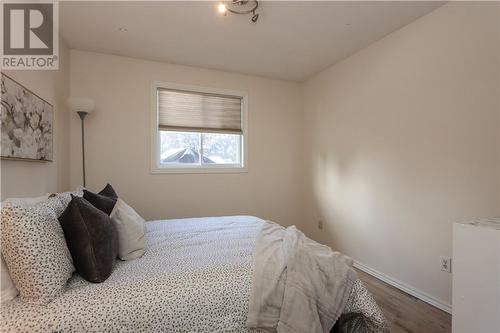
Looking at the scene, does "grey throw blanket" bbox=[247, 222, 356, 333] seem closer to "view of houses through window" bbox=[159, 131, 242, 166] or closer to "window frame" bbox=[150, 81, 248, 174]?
"window frame" bbox=[150, 81, 248, 174]

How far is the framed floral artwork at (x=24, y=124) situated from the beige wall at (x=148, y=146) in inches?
28.4

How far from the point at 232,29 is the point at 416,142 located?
2081 millimetres

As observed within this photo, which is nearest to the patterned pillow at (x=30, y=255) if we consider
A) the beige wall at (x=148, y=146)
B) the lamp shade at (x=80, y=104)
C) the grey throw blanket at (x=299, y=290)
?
the grey throw blanket at (x=299, y=290)

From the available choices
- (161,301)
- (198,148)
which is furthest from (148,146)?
(161,301)

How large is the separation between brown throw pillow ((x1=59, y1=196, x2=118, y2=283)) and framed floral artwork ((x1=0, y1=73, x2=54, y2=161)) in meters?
0.77

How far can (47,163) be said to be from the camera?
7.48ft

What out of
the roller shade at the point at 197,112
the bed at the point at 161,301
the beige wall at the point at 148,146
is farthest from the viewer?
the roller shade at the point at 197,112

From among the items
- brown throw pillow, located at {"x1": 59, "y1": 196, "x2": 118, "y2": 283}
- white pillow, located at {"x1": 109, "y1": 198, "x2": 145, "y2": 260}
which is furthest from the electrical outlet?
brown throw pillow, located at {"x1": 59, "y1": 196, "x2": 118, "y2": 283}

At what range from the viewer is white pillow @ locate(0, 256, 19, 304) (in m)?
1.06

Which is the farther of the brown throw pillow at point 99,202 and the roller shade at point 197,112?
the roller shade at point 197,112

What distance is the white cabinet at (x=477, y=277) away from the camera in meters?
1.35

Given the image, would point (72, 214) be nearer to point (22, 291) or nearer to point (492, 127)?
point (22, 291)

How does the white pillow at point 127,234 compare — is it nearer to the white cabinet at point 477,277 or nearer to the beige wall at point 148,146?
the beige wall at point 148,146

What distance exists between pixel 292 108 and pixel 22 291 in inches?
145
